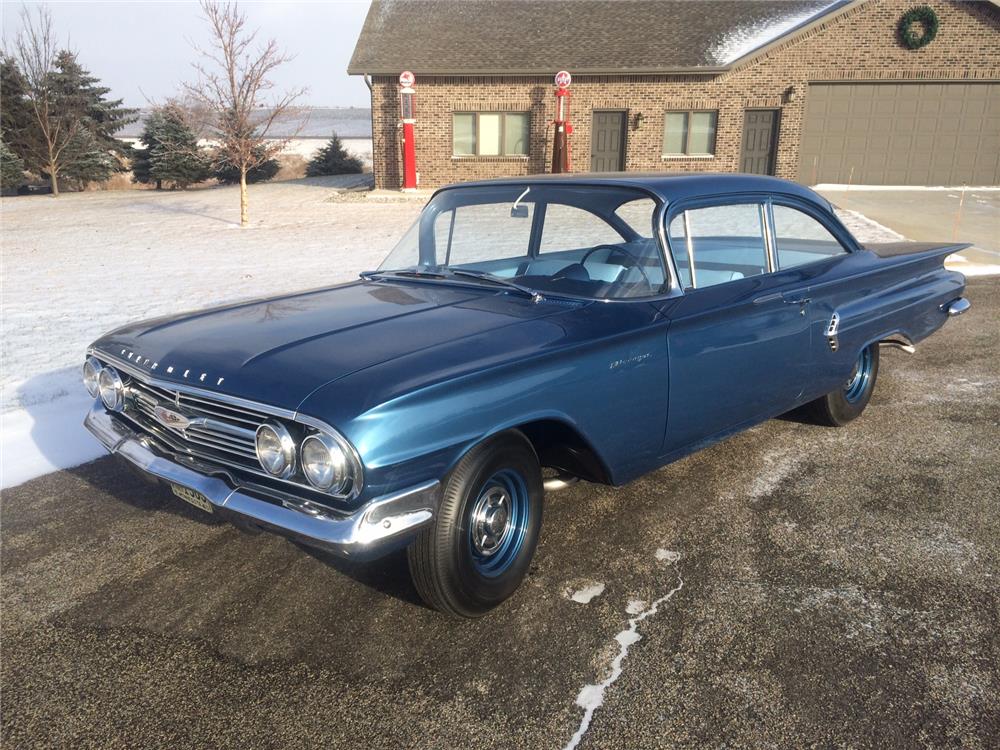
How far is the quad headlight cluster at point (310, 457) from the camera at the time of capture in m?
2.39

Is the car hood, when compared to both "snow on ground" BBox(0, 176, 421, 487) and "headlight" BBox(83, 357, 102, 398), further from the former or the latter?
"snow on ground" BBox(0, 176, 421, 487)

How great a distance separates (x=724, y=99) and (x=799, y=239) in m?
18.0

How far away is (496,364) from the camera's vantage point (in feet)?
8.82

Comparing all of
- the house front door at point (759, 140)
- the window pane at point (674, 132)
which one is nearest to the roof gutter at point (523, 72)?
the window pane at point (674, 132)

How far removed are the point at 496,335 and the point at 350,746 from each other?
146cm

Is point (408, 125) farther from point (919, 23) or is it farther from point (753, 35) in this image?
point (919, 23)

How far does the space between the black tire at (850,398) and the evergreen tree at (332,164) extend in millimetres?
28514

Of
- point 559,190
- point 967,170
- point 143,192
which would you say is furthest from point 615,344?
point 143,192

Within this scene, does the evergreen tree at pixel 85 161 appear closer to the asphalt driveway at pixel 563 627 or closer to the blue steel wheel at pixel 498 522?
the asphalt driveway at pixel 563 627

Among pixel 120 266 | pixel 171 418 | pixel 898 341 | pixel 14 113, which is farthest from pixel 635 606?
pixel 14 113

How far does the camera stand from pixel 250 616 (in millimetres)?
2906

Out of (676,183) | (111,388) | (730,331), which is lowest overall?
(111,388)

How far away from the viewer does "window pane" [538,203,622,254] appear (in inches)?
149

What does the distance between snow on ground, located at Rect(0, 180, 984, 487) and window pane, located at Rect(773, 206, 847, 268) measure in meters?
4.10
